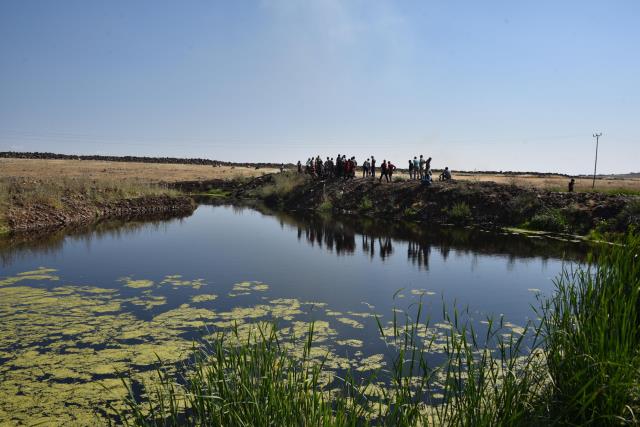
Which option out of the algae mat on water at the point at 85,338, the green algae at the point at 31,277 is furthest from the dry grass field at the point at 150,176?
the algae mat on water at the point at 85,338

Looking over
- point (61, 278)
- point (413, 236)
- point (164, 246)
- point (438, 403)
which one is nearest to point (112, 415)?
point (438, 403)

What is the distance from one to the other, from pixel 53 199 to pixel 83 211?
2.21 meters

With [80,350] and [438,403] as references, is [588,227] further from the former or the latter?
[80,350]

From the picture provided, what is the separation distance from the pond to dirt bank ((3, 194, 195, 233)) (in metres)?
2.97

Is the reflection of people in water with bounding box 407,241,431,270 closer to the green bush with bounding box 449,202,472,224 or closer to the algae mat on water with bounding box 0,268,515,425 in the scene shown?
the algae mat on water with bounding box 0,268,515,425

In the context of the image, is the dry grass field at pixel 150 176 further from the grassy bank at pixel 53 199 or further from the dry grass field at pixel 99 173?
the grassy bank at pixel 53 199

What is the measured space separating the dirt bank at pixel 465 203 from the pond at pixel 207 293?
4097 mm

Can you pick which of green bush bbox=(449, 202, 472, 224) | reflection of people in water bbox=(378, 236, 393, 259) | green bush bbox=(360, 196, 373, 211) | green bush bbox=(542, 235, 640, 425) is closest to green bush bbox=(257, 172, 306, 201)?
green bush bbox=(360, 196, 373, 211)

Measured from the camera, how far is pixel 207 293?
13867mm

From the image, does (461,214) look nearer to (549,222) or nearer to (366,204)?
(549,222)

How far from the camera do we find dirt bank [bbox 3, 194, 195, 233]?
2597cm

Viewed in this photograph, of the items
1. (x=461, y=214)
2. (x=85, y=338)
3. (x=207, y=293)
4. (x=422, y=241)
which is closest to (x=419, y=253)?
(x=422, y=241)

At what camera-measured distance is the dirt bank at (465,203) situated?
28109mm

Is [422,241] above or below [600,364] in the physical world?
below
